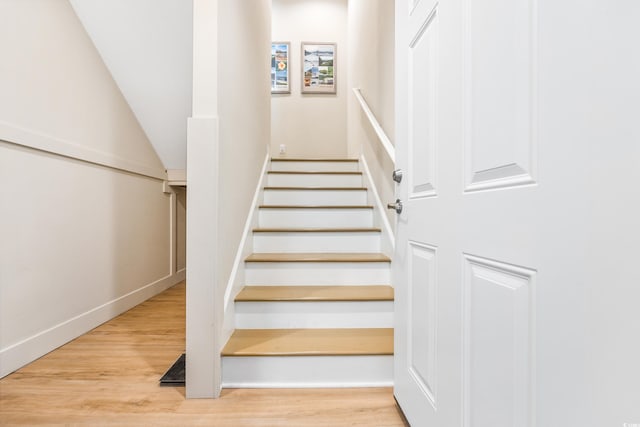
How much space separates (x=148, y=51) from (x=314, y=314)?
6.43 feet

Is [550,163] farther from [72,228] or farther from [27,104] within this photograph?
[72,228]

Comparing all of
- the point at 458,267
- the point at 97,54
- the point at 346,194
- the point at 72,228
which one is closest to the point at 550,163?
the point at 458,267

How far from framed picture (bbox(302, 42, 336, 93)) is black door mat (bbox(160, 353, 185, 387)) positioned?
3.66 meters

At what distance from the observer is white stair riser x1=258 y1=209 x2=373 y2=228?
7.59 feet

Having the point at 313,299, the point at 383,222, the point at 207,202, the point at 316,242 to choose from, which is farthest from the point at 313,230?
the point at 207,202

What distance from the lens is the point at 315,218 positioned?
7.64 feet

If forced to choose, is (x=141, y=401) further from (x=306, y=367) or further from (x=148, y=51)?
(x=148, y=51)

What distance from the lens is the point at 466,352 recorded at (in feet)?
2.51

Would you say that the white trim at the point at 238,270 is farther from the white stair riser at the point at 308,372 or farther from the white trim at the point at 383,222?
the white trim at the point at 383,222

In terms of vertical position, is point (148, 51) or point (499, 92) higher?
point (148, 51)

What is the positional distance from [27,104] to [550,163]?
217 centimetres

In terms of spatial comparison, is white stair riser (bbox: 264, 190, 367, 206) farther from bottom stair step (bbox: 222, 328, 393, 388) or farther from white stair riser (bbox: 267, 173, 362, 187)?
bottom stair step (bbox: 222, 328, 393, 388)

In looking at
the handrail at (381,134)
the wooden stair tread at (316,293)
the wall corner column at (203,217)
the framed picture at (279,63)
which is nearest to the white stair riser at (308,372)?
the wall corner column at (203,217)

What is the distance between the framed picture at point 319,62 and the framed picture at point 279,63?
0.74 ft
